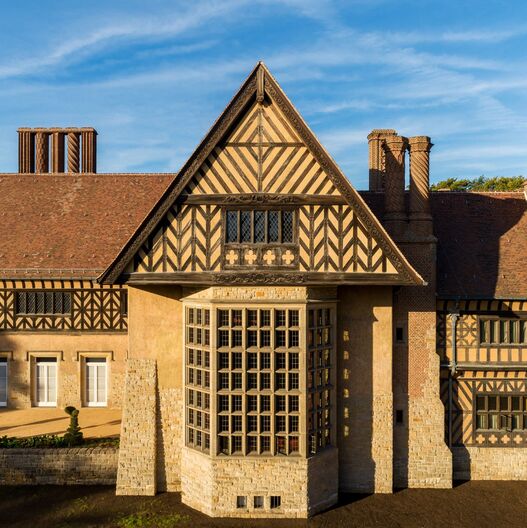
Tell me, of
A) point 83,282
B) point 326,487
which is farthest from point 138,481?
point 83,282

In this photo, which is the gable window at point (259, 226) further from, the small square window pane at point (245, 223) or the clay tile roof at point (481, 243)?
the clay tile roof at point (481, 243)

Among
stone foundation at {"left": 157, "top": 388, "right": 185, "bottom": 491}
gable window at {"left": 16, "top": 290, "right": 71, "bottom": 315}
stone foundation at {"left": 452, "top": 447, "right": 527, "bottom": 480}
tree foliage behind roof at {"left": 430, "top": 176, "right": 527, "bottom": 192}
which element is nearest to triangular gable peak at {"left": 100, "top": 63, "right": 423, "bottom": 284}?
stone foundation at {"left": 157, "top": 388, "right": 185, "bottom": 491}

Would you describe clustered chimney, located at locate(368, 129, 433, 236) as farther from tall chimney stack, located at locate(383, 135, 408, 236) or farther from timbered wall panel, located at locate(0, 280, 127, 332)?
timbered wall panel, located at locate(0, 280, 127, 332)

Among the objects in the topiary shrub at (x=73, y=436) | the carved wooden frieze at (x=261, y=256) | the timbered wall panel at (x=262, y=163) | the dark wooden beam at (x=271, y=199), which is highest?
the timbered wall panel at (x=262, y=163)

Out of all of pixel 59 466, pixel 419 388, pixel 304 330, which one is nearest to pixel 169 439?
pixel 59 466

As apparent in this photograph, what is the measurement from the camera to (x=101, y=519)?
12055 millimetres

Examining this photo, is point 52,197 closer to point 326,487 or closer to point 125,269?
point 125,269

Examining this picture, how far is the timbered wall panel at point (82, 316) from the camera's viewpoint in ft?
61.1

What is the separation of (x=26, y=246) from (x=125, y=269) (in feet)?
27.3

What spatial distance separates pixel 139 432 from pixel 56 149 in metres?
16.8

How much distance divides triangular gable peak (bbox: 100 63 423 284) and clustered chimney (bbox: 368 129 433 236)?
257 cm

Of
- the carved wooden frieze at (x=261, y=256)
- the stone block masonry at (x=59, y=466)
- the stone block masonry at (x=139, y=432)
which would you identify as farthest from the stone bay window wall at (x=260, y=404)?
the stone block masonry at (x=59, y=466)

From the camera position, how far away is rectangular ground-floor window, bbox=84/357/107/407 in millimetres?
19000

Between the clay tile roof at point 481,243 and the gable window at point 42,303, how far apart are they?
608 inches
